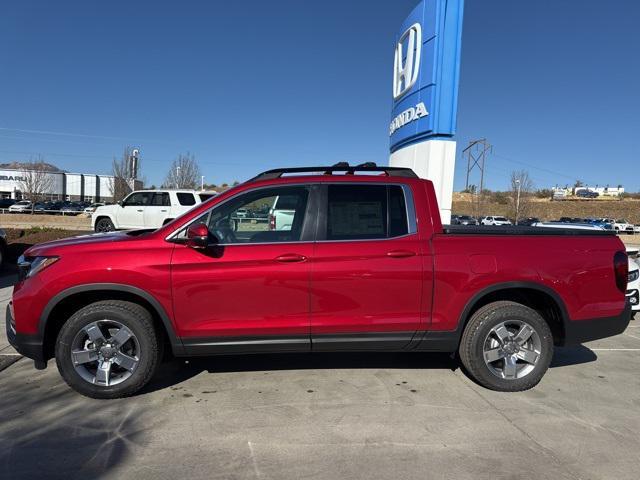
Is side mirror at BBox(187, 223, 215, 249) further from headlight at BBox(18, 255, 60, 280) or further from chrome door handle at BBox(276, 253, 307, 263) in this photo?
headlight at BBox(18, 255, 60, 280)

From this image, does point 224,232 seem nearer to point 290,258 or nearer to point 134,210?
point 290,258

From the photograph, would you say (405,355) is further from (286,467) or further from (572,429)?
(286,467)

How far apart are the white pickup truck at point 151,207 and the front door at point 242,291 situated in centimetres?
1209

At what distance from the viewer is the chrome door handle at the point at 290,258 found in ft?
12.4

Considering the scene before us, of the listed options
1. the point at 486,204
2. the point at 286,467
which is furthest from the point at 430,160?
the point at 486,204

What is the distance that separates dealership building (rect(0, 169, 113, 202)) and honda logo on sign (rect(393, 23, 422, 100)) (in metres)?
78.1

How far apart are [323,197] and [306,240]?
16.7 inches

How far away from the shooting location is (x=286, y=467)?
2.93 meters

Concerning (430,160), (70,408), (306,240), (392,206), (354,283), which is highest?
(430,160)

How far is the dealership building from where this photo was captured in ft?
272

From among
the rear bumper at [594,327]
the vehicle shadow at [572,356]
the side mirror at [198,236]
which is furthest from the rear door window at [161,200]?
the rear bumper at [594,327]

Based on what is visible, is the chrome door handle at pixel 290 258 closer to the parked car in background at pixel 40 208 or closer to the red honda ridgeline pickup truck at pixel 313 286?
the red honda ridgeline pickup truck at pixel 313 286

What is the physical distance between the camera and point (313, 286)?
3805 millimetres

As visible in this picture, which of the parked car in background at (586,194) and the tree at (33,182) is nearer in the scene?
the tree at (33,182)
